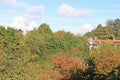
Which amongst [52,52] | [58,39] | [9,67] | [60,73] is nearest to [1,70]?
[9,67]

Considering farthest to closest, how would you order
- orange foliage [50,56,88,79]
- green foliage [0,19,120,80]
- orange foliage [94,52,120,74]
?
orange foliage [50,56,88,79], orange foliage [94,52,120,74], green foliage [0,19,120,80]

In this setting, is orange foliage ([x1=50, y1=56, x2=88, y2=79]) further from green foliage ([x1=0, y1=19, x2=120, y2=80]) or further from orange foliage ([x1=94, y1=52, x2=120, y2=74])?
orange foliage ([x1=94, y1=52, x2=120, y2=74])

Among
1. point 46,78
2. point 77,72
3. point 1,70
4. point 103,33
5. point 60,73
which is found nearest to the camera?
point 1,70

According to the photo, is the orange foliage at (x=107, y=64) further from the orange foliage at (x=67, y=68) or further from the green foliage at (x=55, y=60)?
the orange foliage at (x=67, y=68)

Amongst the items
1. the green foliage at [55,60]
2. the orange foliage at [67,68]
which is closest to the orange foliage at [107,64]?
the green foliage at [55,60]

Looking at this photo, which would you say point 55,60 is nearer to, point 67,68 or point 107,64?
point 67,68

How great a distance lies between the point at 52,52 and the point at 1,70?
106ft

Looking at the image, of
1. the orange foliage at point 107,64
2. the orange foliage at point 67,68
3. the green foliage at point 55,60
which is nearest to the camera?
the green foliage at point 55,60

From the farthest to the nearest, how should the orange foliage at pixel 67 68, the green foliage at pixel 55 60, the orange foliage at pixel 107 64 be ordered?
the orange foliage at pixel 67 68, the orange foliage at pixel 107 64, the green foliage at pixel 55 60

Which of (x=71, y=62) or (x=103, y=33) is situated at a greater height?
(x=103, y=33)

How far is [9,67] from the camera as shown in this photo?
11.5 m

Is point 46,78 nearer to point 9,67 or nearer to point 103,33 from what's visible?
point 9,67

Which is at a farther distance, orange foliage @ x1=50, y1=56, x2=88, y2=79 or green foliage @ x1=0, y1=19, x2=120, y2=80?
orange foliage @ x1=50, y1=56, x2=88, y2=79

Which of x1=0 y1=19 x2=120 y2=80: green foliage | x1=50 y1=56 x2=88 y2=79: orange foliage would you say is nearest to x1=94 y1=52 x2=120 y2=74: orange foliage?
x1=0 y1=19 x2=120 y2=80: green foliage
